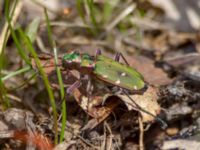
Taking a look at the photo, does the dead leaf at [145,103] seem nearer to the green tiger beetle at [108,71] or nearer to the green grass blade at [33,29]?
the green tiger beetle at [108,71]

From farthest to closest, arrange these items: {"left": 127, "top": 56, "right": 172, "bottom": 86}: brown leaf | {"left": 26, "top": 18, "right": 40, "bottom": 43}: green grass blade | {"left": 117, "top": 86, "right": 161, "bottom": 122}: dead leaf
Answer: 1. {"left": 26, "top": 18, "right": 40, "bottom": 43}: green grass blade
2. {"left": 127, "top": 56, "right": 172, "bottom": 86}: brown leaf
3. {"left": 117, "top": 86, "right": 161, "bottom": 122}: dead leaf

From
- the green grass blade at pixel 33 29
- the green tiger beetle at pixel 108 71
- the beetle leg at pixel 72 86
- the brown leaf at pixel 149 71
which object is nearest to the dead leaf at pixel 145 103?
the green tiger beetle at pixel 108 71

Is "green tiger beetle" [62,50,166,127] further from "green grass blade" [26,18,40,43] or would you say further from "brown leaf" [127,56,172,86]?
"green grass blade" [26,18,40,43]

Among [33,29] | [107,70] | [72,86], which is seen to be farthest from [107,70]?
[33,29]

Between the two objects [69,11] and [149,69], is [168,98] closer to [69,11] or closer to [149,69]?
[149,69]

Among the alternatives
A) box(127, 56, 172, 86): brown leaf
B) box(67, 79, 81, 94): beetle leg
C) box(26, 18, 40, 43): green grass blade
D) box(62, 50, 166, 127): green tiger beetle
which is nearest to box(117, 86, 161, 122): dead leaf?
box(62, 50, 166, 127): green tiger beetle

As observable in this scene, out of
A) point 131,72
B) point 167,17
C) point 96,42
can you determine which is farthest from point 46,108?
point 167,17

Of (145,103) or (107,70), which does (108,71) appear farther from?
(145,103)
